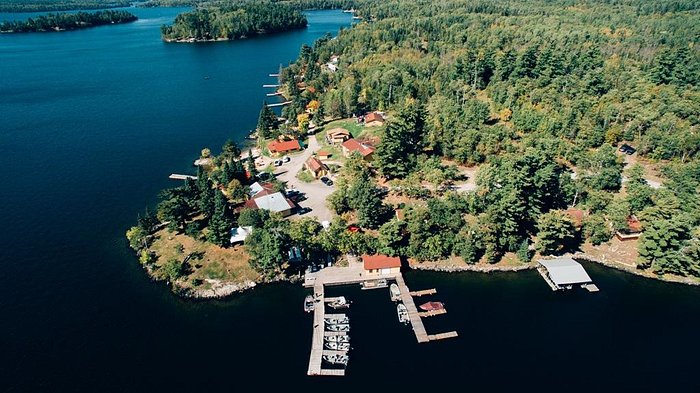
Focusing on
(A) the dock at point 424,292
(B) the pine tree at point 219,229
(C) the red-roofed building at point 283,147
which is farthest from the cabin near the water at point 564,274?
(C) the red-roofed building at point 283,147

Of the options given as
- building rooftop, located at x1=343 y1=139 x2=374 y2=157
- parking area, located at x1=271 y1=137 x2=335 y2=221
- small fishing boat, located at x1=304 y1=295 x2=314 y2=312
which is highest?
building rooftop, located at x1=343 y1=139 x2=374 y2=157

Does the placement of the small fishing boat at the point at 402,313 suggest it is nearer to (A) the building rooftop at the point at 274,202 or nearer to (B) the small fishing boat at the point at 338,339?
(B) the small fishing boat at the point at 338,339

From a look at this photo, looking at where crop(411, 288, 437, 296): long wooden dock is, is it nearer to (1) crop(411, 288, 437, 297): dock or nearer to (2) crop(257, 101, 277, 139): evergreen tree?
(1) crop(411, 288, 437, 297): dock

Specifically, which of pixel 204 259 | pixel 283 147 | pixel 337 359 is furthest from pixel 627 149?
pixel 204 259

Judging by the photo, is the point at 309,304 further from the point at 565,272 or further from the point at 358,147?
the point at 358,147

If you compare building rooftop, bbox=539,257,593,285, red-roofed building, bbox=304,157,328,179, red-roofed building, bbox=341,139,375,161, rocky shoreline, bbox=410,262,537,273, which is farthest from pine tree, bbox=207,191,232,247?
building rooftop, bbox=539,257,593,285

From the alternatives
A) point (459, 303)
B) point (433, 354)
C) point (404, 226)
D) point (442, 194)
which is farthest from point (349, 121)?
point (433, 354)
